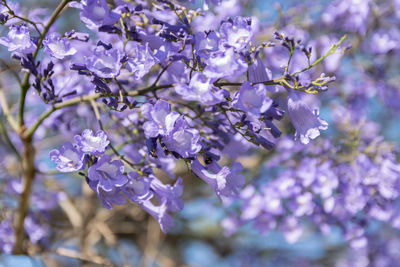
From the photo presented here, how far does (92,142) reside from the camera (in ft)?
3.30

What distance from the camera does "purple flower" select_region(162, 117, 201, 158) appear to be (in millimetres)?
950

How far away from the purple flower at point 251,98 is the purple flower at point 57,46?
397 millimetres

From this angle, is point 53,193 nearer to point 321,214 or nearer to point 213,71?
point 321,214

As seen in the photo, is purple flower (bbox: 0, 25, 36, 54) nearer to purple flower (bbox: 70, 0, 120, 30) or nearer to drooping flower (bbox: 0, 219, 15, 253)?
purple flower (bbox: 70, 0, 120, 30)

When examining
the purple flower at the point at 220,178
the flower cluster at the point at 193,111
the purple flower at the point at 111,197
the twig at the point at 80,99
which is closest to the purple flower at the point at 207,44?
the flower cluster at the point at 193,111

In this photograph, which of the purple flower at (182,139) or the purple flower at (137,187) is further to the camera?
the purple flower at (137,187)

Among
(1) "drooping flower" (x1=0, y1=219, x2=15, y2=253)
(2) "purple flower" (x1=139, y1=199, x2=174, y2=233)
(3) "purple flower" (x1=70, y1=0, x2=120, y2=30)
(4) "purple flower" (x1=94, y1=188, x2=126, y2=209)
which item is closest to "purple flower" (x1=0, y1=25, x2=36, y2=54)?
(3) "purple flower" (x1=70, y1=0, x2=120, y2=30)

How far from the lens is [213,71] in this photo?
88cm

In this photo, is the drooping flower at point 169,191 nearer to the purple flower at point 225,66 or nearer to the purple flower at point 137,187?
the purple flower at point 137,187

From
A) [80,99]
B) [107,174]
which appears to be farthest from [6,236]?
[107,174]

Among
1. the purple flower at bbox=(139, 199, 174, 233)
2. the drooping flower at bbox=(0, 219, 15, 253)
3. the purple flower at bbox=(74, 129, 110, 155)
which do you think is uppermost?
the purple flower at bbox=(74, 129, 110, 155)

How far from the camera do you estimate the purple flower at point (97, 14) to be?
100cm

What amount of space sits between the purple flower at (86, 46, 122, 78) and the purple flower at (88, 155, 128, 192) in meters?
0.18

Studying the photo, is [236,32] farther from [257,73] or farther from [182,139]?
[182,139]
